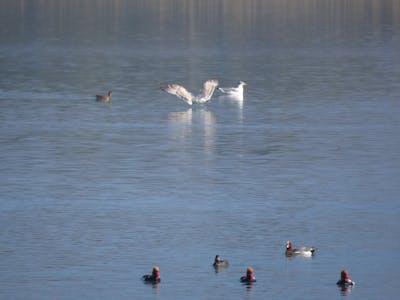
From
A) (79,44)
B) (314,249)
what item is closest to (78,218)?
(314,249)

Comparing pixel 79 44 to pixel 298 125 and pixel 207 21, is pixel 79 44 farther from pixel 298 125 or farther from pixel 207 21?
pixel 298 125

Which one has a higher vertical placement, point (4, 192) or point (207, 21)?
point (207, 21)

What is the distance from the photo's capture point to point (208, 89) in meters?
47.5

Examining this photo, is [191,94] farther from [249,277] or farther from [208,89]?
[249,277]

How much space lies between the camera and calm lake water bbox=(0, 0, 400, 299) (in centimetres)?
2559

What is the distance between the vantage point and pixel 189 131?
43.0 meters

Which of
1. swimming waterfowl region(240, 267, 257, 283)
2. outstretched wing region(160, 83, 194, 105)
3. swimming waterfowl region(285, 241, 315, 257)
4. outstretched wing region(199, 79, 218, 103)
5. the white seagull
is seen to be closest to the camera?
swimming waterfowl region(240, 267, 257, 283)

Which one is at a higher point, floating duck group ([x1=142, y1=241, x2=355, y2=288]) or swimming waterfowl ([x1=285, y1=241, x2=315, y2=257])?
swimming waterfowl ([x1=285, y1=241, x2=315, y2=257])

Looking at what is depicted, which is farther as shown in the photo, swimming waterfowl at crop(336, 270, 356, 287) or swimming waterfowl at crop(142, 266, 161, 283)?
swimming waterfowl at crop(142, 266, 161, 283)

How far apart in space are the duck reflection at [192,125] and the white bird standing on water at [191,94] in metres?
0.41

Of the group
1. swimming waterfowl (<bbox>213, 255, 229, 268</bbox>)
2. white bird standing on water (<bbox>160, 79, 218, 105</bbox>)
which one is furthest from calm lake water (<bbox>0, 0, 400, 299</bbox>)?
white bird standing on water (<bbox>160, 79, 218, 105</bbox>)

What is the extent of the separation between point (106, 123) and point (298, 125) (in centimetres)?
654

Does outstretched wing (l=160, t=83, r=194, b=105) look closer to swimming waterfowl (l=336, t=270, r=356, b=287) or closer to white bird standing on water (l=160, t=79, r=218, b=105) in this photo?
white bird standing on water (l=160, t=79, r=218, b=105)

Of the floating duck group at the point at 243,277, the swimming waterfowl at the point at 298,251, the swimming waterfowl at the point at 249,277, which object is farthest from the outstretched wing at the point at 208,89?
the swimming waterfowl at the point at 249,277
